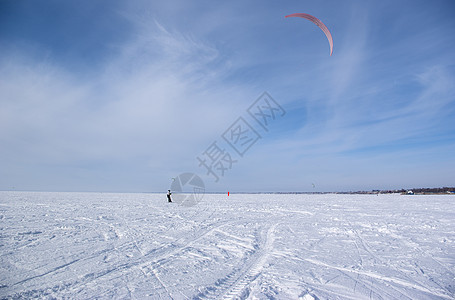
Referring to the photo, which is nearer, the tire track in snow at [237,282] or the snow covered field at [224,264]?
the tire track in snow at [237,282]

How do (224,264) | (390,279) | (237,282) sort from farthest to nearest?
(224,264)
(390,279)
(237,282)

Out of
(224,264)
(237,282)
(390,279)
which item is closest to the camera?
(237,282)

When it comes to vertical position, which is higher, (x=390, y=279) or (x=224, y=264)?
(x=224, y=264)

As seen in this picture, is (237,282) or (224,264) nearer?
(237,282)

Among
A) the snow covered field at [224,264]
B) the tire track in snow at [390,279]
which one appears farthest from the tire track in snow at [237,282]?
the tire track in snow at [390,279]

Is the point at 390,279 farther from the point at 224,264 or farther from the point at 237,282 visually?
the point at 224,264

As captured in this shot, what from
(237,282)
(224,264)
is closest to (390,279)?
(237,282)

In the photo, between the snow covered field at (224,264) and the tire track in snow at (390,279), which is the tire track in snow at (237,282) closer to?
the snow covered field at (224,264)

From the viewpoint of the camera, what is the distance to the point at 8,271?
13.1 ft

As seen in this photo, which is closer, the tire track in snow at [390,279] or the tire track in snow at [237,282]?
the tire track in snow at [237,282]

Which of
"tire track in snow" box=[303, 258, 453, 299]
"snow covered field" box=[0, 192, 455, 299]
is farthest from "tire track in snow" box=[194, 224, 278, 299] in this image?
"tire track in snow" box=[303, 258, 453, 299]

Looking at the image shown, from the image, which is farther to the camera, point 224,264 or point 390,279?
point 224,264

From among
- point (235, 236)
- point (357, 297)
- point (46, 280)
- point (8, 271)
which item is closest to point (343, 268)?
point (357, 297)

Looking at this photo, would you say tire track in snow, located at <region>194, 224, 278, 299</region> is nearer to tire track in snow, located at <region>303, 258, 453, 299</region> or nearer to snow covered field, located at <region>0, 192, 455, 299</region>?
snow covered field, located at <region>0, 192, 455, 299</region>
